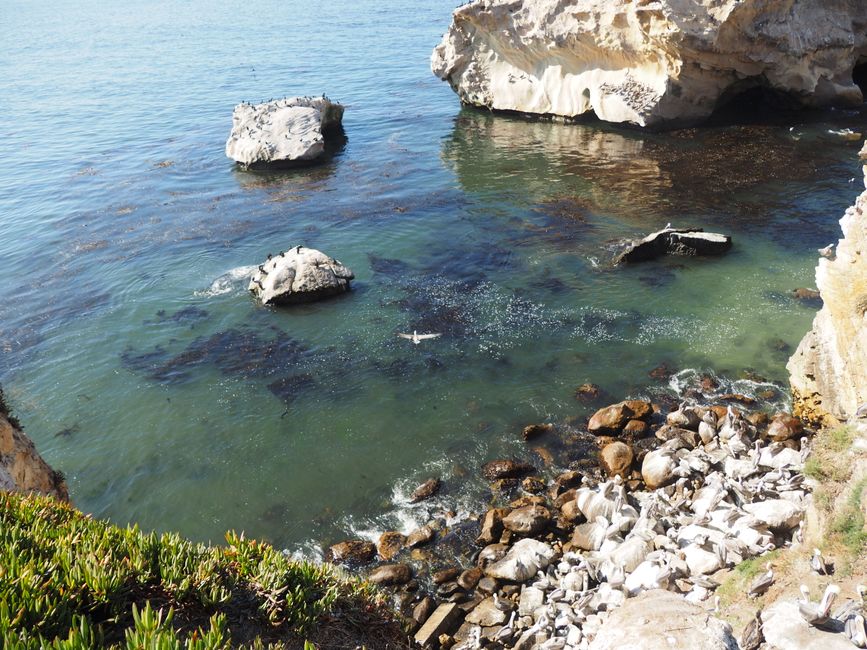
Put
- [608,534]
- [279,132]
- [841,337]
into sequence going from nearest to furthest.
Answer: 1. [608,534]
2. [841,337]
3. [279,132]

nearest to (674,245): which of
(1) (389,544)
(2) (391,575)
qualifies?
(1) (389,544)

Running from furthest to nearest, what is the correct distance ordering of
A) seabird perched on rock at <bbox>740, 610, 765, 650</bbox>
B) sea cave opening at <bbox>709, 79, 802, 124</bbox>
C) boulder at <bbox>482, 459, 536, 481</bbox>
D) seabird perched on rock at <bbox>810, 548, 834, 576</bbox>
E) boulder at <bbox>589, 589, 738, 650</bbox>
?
sea cave opening at <bbox>709, 79, 802, 124</bbox>
boulder at <bbox>482, 459, 536, 481</bbox>
seabird perched on rock at <bbox>810, 548, 834, 576</bbox>
seabird perched on rock at <bbox>740, 610, 765, 650</bbox>
boulder at <bbox>589, 589, 738, 650</bbox>

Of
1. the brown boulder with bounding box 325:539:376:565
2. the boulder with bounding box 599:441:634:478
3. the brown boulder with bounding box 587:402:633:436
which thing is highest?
the brown boulder with bounding box 587:402:633:436

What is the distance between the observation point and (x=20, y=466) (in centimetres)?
1458

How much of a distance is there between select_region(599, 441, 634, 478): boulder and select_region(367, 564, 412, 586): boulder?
644 cm

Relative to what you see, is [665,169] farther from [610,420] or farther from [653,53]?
[610,420]

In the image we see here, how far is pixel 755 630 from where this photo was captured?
34.1 feet

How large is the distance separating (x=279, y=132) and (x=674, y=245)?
1124 inches

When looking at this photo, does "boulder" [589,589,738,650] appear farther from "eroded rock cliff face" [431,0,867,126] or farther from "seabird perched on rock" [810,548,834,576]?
"eroded rock cliff face" [431,0,867,126]

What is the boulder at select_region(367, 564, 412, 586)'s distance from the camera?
15.7 m

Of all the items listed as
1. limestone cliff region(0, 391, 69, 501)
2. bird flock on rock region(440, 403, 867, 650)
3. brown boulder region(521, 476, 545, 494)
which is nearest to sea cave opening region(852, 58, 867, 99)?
bird flock on rock region(440, 403, 867, 650)

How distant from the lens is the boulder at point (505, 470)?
18516mm

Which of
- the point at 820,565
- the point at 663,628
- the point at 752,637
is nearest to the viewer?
the point at 752,637

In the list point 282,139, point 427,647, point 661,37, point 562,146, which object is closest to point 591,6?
point 661,37
